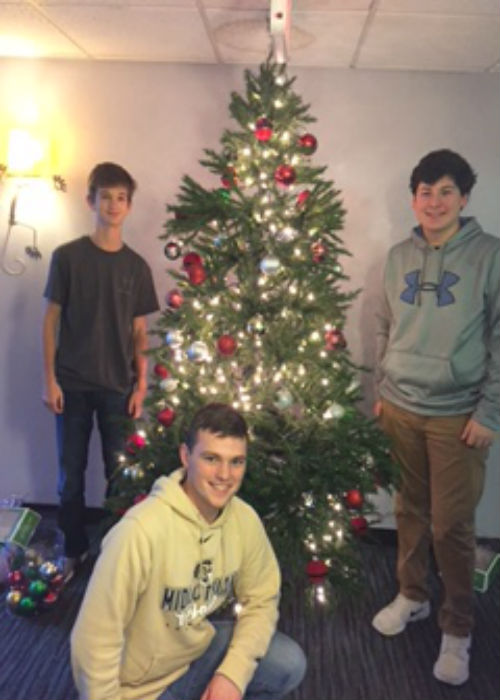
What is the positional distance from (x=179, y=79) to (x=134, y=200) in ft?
2.04

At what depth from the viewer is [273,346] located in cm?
204

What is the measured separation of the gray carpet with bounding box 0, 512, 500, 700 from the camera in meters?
2.03

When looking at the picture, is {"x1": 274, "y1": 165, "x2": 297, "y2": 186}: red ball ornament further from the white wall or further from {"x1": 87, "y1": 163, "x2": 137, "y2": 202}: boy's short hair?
the white wall

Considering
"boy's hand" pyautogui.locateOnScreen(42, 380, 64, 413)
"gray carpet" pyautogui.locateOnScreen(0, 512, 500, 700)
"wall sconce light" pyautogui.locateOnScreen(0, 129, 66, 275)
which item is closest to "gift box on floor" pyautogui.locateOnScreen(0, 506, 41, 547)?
"gray carpet" pyautogui.locateOnScreen(0, 512, 500, 700)

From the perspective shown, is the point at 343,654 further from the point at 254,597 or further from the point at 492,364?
the point at 492,364

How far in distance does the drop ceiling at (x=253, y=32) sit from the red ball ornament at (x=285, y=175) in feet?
2.08

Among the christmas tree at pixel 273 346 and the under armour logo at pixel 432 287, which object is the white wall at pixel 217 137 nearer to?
the under armour logo at pixel 432 287

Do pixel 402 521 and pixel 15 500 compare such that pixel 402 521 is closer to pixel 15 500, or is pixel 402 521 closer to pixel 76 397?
pixel 76 397

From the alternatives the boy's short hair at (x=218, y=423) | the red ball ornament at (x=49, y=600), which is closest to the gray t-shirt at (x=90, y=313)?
the red ball ornament at (x=49, y=600)

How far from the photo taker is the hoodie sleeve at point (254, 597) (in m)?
1.54

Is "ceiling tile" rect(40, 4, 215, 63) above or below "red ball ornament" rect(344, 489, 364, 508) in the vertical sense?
above

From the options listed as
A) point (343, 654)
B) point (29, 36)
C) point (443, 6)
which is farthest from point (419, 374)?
point (29, 36)

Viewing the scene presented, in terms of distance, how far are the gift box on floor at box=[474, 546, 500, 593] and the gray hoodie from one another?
38.2 inches

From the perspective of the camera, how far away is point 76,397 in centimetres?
256
